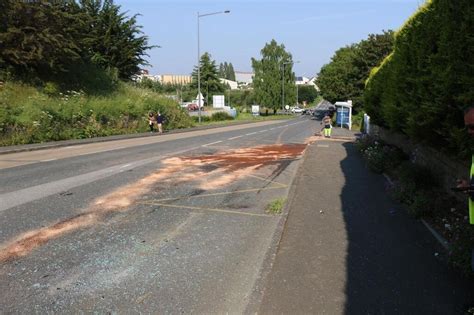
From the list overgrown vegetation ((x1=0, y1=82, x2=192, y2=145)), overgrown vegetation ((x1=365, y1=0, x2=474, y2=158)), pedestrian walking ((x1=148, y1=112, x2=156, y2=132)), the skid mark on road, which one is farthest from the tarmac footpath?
pedestrian walking ((x1=148, y1=112, x2=156, y2=132))

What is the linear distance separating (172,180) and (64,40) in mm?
22349

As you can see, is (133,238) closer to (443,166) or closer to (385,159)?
(443,166)

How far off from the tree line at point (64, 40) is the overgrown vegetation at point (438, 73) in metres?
24.0

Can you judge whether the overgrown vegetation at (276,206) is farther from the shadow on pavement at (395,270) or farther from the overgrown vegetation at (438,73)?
the overgrown vegetation at (438,73)

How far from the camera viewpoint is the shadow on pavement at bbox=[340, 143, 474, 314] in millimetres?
4363

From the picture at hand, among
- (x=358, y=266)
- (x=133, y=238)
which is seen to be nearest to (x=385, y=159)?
(x=358, y=266)

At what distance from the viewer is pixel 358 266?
212 inches

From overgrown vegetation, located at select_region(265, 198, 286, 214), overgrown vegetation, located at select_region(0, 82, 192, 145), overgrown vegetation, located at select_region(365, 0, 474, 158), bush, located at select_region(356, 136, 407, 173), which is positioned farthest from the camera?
overgrown vegetation, located at select_region(0, 82, 192, 145)

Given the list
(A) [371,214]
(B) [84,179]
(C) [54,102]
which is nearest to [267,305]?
(A) [371,214]

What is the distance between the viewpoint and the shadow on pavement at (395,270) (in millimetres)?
4363

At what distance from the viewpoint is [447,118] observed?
714cm

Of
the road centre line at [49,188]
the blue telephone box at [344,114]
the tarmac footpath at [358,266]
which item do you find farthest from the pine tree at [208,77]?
the tarmac footpath at [358,266]

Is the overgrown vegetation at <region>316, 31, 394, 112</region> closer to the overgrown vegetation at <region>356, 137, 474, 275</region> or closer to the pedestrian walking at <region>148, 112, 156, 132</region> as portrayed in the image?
the pedestrian walking at <region>148, 112, 156, 132</region>

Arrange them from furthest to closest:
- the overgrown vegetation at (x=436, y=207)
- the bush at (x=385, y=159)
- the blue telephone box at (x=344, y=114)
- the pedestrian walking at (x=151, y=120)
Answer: the blue telephone box at (x=344, y=114), the pedestrian walking at (x=151, y=120), the bush at (x=385, y=159), the overgrown vegetation at (x=436, y=207)
